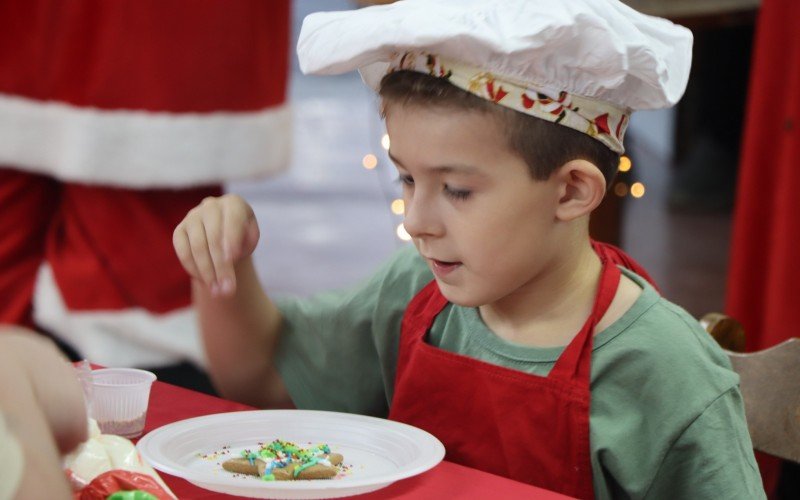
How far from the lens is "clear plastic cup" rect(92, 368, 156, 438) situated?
102 cm

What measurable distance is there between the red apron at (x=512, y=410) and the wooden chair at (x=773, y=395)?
208 mm

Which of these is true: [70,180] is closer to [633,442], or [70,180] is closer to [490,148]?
[490,148]

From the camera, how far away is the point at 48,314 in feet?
6.64

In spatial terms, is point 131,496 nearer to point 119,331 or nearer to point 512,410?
point 512,410

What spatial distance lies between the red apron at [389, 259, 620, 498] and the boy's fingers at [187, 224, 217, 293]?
0.78 ft

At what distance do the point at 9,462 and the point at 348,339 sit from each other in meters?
0.83

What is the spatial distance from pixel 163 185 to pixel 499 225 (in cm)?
104

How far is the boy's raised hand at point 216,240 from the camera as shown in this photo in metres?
1.14

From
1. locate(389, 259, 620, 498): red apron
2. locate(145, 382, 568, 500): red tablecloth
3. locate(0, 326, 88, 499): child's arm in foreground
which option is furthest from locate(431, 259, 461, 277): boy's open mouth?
locate(0, 326, 88, 499): child's arm in foreground

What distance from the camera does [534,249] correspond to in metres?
1.11

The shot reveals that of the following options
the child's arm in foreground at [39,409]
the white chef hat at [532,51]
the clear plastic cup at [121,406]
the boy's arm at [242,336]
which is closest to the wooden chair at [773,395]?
the white chef hat at [532,51]

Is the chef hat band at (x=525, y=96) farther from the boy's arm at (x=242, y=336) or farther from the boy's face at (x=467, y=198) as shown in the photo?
the boy's arm at (x=242, y=336)

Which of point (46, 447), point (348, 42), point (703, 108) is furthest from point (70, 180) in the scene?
point (703, 108)

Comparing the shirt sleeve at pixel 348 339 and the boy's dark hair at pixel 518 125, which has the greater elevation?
the boy's dark hair at pixel 518 125
